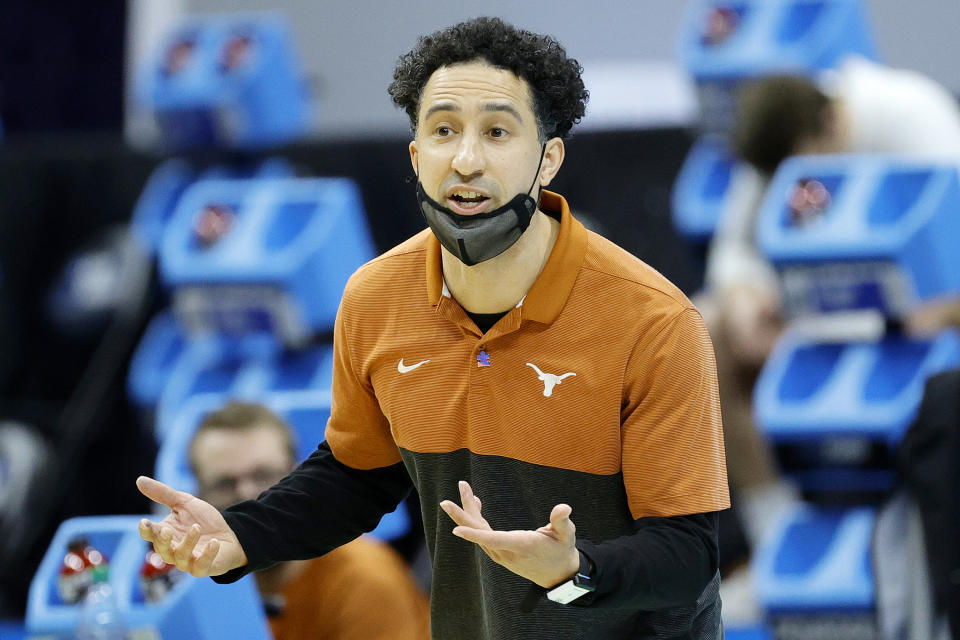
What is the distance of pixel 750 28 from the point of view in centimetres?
419

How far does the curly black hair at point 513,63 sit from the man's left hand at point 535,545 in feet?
1.43

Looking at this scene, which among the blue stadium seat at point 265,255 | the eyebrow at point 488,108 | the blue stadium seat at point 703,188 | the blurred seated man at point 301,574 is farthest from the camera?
the blue stadium seat at point 703,188

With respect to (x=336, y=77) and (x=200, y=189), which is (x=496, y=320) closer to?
(x=200, y=189)

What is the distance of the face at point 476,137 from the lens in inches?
62.9

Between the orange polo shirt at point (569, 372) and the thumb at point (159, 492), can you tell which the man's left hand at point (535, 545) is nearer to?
the orange polo shirt at point (569, 372)

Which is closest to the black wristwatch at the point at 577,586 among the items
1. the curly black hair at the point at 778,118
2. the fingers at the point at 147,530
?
the fingers at the point at 147,530

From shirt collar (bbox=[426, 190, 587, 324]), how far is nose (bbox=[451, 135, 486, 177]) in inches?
5.5

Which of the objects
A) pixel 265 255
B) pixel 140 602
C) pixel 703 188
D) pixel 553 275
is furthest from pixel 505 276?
pixel 703 188

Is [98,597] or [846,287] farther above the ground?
[846,287]

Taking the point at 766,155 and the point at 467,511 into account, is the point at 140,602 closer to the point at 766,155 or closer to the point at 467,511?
the point at 467,511

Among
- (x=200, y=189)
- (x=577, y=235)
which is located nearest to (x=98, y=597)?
(x=577, y=235)

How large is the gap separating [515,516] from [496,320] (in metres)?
0.21

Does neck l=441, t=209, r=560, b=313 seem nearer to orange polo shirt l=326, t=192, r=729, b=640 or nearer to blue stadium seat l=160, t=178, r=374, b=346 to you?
orange polo shirt l=326, t=192, r=729, b=640

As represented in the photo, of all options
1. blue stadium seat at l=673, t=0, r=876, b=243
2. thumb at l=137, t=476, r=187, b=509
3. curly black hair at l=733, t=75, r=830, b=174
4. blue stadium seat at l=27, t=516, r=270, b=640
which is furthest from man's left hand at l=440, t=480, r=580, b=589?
blue stadium seat at l=673, t=0, r=876, b=243
